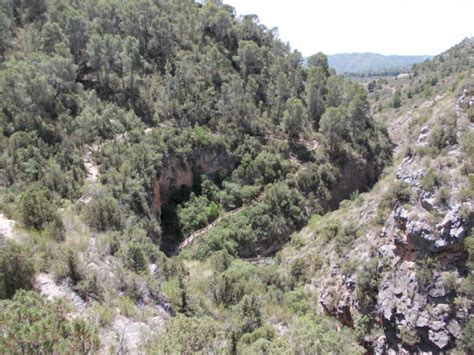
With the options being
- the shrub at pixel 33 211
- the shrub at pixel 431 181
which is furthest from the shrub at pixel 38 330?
the shrub at pixel 431 181

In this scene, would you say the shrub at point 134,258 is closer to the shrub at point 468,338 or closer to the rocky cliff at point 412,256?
the rocky cliff at point 412,256

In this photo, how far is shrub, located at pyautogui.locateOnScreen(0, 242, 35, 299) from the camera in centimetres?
1135

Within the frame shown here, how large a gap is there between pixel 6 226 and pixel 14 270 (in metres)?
4.26

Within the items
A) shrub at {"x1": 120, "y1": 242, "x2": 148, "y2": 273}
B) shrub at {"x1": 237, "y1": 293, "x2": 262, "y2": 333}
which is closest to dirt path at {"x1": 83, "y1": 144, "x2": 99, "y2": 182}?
shrub at {"x1": 120, "y1": 242, "x2": 148, "y2": 273}

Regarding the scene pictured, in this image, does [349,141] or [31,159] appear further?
[349,141]

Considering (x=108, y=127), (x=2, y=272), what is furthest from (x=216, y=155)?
(x=2, y=272)

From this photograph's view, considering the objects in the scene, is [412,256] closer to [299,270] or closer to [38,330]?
[299,270]

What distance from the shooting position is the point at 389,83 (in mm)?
104875

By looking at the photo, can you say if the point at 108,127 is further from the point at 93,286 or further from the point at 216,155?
the point at 93,286

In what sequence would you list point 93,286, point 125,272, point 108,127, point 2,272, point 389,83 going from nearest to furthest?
point 2,272 < point 93,286 < point 125,272 < point 108,127 < point 389,83

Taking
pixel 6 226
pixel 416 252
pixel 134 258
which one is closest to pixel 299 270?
pixel 416 252

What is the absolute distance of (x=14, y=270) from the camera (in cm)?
1177

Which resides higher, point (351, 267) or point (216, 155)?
point (216, 155)

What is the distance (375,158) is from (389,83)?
6851cm
